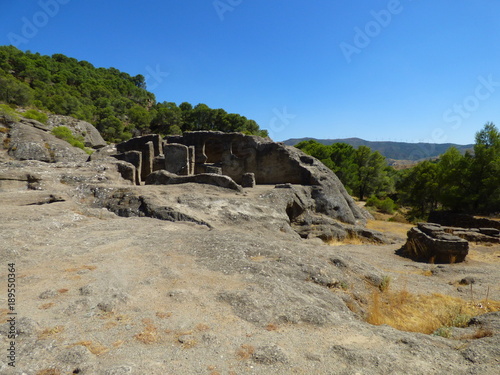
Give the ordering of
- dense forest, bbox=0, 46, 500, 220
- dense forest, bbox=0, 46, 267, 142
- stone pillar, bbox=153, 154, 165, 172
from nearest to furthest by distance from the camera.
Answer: stone pillar, bbox=153, 154, 165, 172 → dense forest, bbox=0, 46, 500, 220 → dense forest, bbox=0, 46, 267, 142

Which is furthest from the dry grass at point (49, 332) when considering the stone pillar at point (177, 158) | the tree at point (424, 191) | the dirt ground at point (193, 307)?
the tree at point (424, 191)

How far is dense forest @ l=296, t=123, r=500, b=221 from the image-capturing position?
25688 mm

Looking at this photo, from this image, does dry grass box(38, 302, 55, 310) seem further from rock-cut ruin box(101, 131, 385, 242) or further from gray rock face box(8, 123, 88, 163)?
gray rock face box(8, 123, 88, 163)

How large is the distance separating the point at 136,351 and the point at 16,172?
11.3 meters

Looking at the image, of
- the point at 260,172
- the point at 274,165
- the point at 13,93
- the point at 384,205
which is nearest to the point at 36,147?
the point at 260,172

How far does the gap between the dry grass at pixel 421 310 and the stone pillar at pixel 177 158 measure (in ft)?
56.8

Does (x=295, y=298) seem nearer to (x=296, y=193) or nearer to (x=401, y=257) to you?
(x=401, y=257)

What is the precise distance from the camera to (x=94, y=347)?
3248 mm

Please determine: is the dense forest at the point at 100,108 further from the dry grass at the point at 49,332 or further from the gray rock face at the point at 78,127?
the dry grass at the point at 49,332

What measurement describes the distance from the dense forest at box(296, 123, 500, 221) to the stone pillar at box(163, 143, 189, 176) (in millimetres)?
21692

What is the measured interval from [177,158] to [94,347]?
19.2 metres

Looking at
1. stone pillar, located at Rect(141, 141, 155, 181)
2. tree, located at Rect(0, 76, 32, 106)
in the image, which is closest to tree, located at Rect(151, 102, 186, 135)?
tree, located at Rect(0, 76, 32, 106)

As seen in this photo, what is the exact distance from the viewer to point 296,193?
17766mm

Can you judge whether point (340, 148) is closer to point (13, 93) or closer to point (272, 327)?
point (272, 327)
